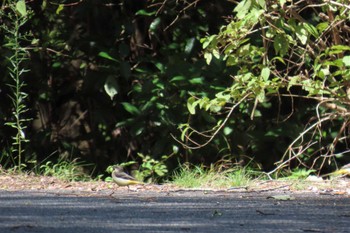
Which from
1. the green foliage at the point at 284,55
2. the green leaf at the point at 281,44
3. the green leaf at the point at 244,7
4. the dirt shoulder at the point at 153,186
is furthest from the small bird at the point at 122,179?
the green leaf at the point at 244,7

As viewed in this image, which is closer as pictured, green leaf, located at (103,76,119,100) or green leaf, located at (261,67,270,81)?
green leaf, located at (261,67,270,81)

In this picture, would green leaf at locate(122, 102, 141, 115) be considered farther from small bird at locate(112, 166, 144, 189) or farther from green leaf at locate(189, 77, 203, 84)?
small bird at locate(112, 166, 144, 189)

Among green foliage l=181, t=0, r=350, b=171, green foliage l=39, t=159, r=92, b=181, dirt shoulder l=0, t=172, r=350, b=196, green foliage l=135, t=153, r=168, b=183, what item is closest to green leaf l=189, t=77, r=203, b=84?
green foliage l=181, t=0, r=350, b=171

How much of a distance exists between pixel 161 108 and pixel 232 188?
188 cm

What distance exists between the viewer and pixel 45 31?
9.48 metres

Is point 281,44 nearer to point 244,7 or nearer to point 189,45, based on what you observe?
point 244,7

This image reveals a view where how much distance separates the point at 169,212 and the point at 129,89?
4335mm

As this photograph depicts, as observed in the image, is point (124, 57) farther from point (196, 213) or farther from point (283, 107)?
point (196, 213)

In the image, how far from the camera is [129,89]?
9.43 metres

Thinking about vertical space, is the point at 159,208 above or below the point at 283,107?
above

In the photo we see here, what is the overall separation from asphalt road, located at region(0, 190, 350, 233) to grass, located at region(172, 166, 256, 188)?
3.10ft

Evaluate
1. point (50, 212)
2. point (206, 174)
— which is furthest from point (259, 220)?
point (206, 174)

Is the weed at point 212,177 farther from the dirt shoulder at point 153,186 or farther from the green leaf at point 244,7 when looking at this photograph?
the green leaf at point 244,7

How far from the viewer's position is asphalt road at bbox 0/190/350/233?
179 inches
